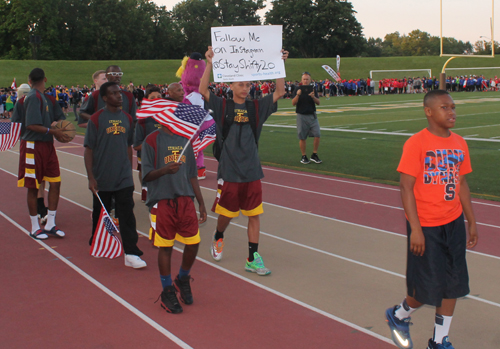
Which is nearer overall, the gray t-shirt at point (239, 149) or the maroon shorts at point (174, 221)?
the maroon shorts at point (174, 221)

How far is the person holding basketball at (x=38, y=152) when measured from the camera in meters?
6.90

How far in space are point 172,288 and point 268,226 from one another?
120 inches

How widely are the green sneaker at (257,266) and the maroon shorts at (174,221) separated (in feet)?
3.66

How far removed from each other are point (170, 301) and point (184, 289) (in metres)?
0.25

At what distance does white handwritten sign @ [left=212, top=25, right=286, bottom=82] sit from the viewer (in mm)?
5375

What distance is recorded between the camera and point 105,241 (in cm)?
588

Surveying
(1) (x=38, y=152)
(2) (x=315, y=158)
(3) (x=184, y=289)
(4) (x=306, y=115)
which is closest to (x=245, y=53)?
(3) (x=184, y=289)

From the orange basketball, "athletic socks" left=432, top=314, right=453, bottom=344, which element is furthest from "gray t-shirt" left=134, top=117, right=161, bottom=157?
"athletic socks" left=432, top=314, right=453, bottom=344

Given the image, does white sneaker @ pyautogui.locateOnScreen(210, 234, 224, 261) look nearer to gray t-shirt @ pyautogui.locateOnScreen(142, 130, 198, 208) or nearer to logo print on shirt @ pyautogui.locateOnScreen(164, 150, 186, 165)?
gray t-shirt @ pyautogui.locateOnScreen(142, 130, 198, 208)

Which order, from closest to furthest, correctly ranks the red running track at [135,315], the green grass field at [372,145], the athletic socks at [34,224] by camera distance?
the red running track at [135,315]
the athletic socks at [34,224]
the green grass field at [372,145]

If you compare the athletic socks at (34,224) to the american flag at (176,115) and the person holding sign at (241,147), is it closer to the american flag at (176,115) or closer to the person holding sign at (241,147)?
the person holding sign at (241,147)

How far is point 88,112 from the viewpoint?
23.2 feet

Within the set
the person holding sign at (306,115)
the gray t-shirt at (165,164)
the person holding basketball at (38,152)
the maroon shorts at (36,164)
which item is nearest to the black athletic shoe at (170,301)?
the gray t-shirt at (165,164)

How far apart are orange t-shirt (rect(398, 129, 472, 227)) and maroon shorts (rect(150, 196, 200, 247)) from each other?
1.89m
